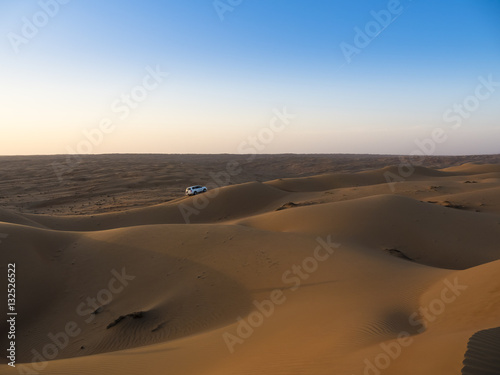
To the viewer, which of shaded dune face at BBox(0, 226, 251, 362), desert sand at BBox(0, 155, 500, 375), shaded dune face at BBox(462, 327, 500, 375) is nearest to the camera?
shaded dune face at BBox(462, 327, 500, 375)

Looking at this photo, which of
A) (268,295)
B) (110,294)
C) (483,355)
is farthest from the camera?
(110,294)

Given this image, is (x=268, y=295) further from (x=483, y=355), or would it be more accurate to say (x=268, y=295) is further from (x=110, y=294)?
(x=483, y=355)

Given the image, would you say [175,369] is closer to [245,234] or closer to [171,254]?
[171,254]

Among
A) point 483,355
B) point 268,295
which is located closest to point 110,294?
point 268,295

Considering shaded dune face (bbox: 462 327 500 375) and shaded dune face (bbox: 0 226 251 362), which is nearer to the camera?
shaded dune face (bbox: 462 327 500 375)

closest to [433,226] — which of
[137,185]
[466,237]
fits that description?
[466,237]

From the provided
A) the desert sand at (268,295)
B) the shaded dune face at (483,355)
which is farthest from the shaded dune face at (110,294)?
the shaded dune face at (483,355)

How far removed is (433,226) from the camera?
662 inches

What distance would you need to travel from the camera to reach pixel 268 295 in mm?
9336

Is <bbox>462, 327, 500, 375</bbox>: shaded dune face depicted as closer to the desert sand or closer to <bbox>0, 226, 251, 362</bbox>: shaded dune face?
the desert sand

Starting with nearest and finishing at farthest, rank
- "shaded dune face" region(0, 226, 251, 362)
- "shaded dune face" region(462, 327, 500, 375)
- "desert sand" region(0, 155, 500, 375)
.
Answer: "shaded dune face" region(462, 327, 500, 375) → "desert sand" region(0, 155, 500, 375) → "shaded dune face" region(0, 226, 251, 362)

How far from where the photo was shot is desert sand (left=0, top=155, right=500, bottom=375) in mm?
5422

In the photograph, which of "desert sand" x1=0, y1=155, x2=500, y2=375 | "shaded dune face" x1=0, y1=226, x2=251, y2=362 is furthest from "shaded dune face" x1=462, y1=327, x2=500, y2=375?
"shaded dune face" x1=0, y1=226, x2=251, y2=362

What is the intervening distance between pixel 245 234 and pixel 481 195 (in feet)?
65.4
